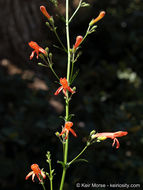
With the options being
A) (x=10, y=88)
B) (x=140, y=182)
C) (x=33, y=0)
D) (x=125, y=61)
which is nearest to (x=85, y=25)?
(x=125, y=61)

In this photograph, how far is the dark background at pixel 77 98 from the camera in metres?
3.28

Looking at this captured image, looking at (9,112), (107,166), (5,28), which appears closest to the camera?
(107,166)

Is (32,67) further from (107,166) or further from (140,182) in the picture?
(140,182)

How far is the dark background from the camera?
3.28 metres

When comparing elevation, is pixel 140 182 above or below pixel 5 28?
below

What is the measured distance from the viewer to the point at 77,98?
477 centimetres

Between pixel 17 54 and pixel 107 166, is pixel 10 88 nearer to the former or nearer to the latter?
pixel 17 54

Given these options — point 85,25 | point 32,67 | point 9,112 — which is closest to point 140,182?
point 9,112

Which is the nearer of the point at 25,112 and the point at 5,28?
the point at 25,112

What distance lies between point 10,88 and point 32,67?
1300 mm

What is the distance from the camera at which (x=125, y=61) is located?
6301 mm

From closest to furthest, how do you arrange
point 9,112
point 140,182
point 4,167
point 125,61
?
1. point 4,167
2. point 140,182
3. point 9,112
4. point 125,61

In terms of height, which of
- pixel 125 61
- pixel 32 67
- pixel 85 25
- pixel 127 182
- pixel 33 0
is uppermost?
pixel 85 25

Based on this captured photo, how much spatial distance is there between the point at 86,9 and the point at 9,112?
4.13m
